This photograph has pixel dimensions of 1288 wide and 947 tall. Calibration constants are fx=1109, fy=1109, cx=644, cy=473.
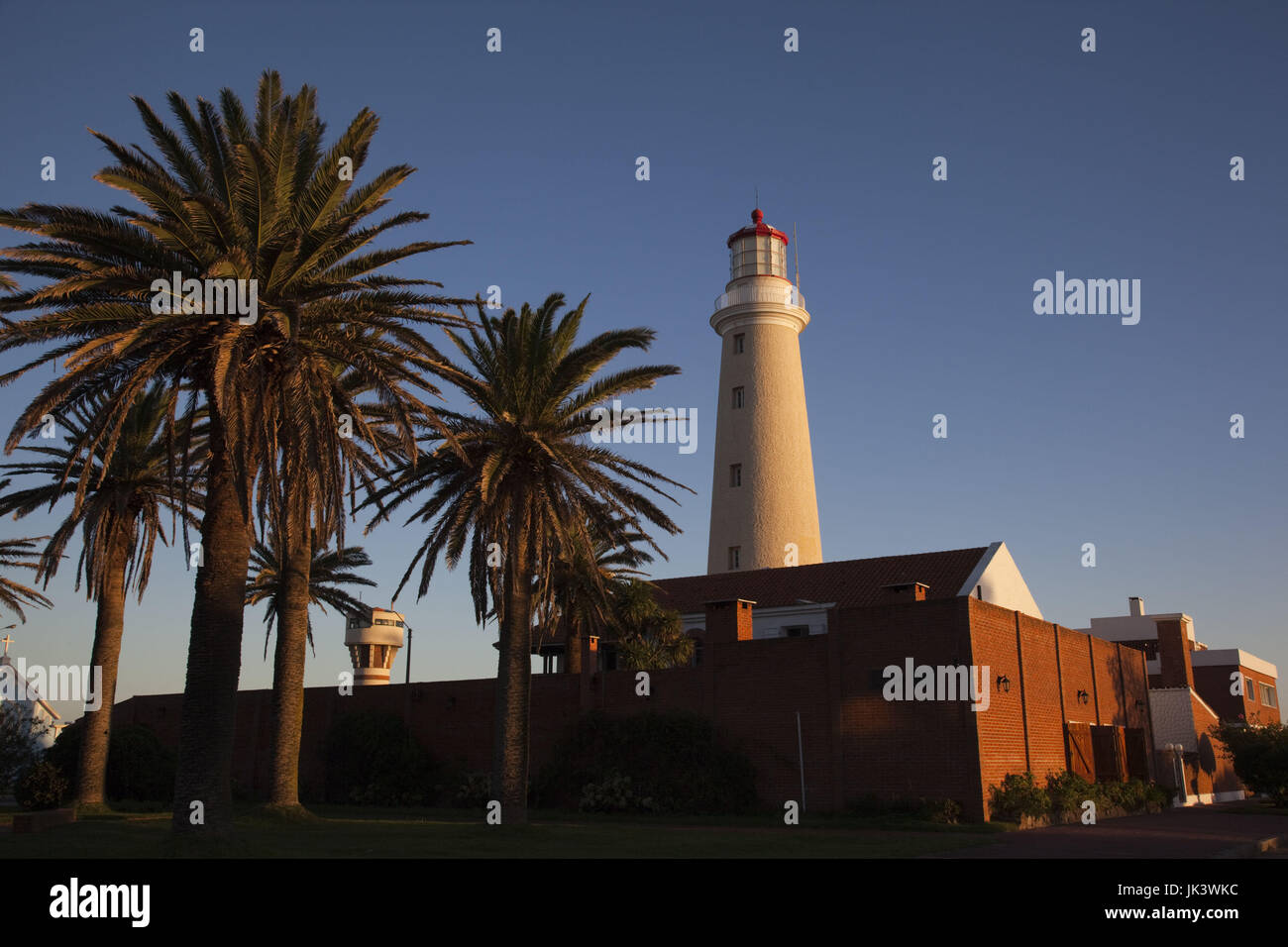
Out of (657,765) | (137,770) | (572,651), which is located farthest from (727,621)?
(137,770)

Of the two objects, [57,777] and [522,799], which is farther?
[57,777]

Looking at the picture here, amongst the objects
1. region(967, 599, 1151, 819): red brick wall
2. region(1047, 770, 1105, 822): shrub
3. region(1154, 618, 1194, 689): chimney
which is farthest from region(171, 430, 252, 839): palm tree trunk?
region(1154, 618, 1194, 689): chimney

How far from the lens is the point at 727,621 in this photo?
35500 mm

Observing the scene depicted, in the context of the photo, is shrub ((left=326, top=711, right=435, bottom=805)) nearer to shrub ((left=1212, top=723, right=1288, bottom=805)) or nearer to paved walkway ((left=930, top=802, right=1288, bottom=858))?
paved walkway ((left=930, top=802, right=1288, bottom=858))

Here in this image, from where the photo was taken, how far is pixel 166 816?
3034 cm

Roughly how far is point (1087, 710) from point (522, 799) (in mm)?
22187

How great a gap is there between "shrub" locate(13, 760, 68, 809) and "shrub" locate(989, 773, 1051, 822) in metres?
25.5

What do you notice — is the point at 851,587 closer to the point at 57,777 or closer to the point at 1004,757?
the point at 1004,757

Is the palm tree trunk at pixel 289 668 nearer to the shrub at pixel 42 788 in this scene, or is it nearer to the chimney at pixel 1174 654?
the shrub at pixel 42 788

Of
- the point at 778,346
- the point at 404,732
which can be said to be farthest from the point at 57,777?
the point at 778,346

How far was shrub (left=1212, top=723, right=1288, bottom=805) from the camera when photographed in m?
38.7

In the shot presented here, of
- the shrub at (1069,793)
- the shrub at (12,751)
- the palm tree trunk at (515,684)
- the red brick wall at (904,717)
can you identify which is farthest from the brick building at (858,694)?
the palm tree trunk at (515,684)

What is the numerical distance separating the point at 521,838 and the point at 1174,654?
37.5m

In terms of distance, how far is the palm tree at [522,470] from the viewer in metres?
25.7
